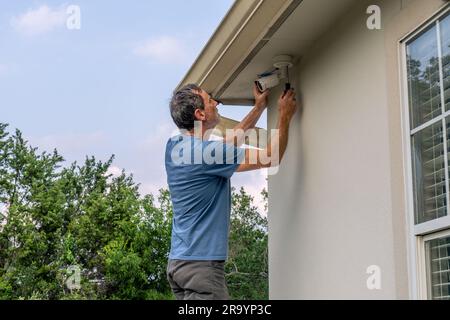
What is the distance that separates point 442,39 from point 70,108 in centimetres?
2769

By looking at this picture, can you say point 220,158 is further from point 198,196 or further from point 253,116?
point 253,116

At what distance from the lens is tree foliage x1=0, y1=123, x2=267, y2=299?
2538 cm

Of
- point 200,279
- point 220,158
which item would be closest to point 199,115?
point 220,158

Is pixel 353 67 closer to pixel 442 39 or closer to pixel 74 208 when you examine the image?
pixel 442 39

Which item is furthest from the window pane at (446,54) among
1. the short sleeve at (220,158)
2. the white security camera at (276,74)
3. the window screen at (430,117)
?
the white security camera at (276,74)

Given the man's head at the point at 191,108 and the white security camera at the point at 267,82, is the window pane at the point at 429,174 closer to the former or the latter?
the man's head at the point at 191,108

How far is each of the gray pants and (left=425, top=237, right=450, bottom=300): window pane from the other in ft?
3.19

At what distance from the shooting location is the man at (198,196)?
10.2 feet

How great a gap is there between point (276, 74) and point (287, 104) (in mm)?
304

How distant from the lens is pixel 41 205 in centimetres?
2692

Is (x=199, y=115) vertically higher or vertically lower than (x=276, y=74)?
lower

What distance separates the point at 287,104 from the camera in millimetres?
3797

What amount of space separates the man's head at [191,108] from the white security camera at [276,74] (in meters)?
0.69

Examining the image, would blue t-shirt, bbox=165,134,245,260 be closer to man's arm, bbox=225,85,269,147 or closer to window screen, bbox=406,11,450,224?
man's arm, bbox=225,85,269,147
